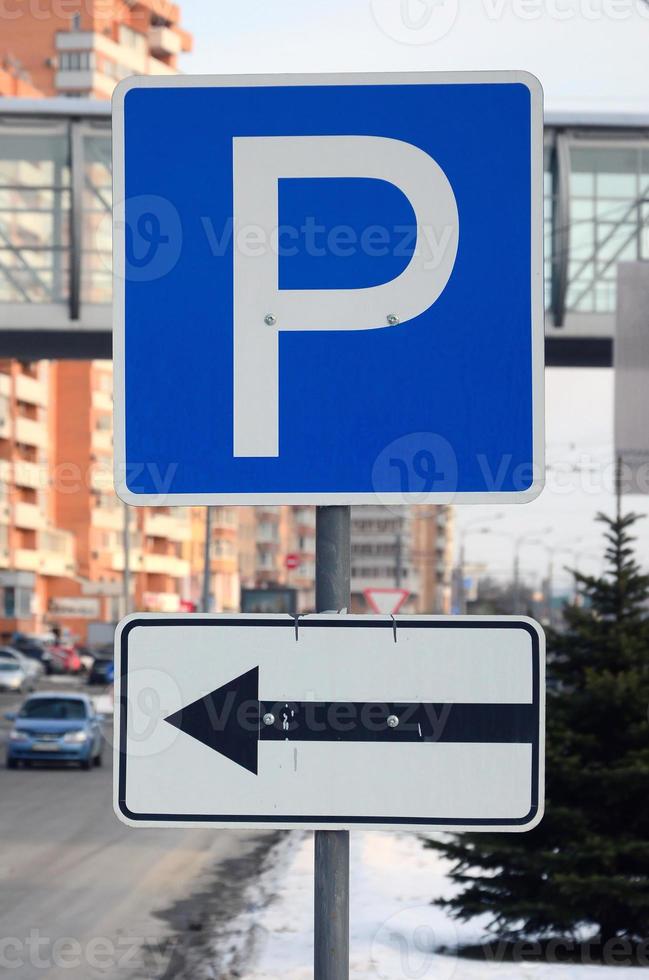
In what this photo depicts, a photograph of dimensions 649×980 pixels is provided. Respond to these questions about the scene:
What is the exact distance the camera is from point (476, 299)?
11.7ft

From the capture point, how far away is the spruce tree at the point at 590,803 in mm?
11258

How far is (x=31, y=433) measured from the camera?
114 m

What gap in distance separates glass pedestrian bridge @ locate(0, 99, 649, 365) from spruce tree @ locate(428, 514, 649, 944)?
18579 millimetres

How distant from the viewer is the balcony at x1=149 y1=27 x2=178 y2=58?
140 m

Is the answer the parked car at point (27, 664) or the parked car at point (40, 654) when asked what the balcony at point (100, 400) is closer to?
the parked car at point (40, 654)

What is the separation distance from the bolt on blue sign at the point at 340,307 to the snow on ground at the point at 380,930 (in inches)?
309

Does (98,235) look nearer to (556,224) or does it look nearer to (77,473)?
(556,224)

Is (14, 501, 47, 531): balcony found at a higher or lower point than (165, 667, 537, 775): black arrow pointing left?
higher

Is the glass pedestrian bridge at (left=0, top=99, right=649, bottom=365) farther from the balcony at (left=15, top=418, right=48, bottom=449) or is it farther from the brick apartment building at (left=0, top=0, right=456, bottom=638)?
the balcony at (left=15, top=418, right=48, bottom=449)

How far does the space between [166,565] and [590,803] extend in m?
127

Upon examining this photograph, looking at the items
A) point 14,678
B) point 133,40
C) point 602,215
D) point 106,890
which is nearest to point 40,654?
point 14,678

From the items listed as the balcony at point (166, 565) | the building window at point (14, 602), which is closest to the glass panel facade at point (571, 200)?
the building window at point (14, 602)

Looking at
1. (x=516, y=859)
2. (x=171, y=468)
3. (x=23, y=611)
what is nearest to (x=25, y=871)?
(x=516, y=859)

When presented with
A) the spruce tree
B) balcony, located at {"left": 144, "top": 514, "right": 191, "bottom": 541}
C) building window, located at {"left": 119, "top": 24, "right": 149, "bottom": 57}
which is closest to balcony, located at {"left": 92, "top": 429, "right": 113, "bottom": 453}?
balcony, located at {"left": 144, "top": 514, "right": 191, "bottom": 541}
